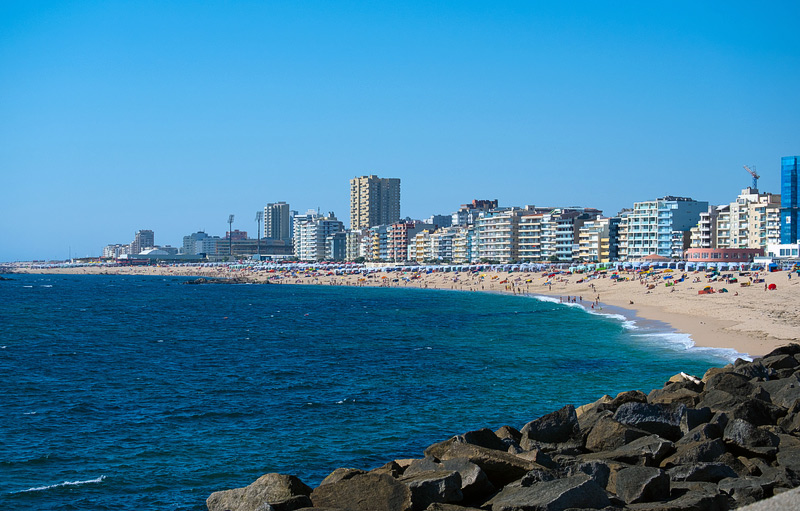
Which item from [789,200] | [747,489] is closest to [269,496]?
[747,489]

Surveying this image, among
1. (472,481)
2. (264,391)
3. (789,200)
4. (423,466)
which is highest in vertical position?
(789,200)

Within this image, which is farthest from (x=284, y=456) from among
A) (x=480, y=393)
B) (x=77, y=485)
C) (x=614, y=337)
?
(x=614, y=337)

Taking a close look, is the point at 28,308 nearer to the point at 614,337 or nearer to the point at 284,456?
the point at 614,337

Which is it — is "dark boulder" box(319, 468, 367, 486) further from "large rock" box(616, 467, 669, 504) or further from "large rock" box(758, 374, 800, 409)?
"large rock" box(758, 374, 800, 409)

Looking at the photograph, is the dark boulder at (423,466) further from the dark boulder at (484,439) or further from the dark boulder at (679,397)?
the dark boulder at (679,397)

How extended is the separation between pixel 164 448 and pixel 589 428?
1046 cm

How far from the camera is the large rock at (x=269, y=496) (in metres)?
11.1

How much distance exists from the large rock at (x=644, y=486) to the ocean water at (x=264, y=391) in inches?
292

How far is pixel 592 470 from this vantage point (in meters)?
11.4

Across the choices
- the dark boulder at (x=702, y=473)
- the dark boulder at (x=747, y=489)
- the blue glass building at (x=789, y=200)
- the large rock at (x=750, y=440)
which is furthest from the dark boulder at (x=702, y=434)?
the blue glass building at (x=789, y=200)

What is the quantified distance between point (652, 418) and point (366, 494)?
660 centimetres

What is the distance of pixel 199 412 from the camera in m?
23.4

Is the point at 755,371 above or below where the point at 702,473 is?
above

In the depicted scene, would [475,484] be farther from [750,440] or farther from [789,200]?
[789,200]
